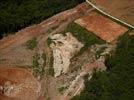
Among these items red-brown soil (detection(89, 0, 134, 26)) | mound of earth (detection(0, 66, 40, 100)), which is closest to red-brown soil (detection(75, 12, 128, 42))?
red-brown soil (detection(89, 0, 134, 26))

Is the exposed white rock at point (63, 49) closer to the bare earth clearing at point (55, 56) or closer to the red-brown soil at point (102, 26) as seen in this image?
the bare earth clearing at point (55, 56)

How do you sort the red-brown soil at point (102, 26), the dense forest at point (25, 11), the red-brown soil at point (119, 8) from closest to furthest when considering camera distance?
the red-brown soil at point (102, 26)
the red-brown soil at point (119, 8)
the dense forest at point (25, 11)

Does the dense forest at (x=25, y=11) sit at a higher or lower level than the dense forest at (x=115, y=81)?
higher

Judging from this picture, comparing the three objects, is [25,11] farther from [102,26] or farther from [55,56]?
[102,26]

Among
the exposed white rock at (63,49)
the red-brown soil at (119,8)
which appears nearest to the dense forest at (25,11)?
the red-brown soil at (119,8)

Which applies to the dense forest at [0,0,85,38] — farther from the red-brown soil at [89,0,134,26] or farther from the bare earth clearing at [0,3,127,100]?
the red-brown soil at [89,0,134,26]

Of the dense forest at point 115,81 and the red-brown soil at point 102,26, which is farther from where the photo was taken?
the red-brown soil at point 102,26

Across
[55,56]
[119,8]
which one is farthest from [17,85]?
[119,8]
